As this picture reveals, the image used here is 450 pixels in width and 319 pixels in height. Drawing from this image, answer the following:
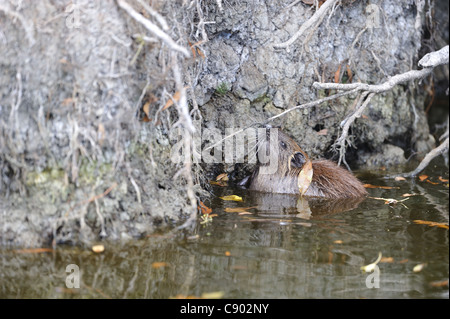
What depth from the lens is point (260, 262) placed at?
3879mm

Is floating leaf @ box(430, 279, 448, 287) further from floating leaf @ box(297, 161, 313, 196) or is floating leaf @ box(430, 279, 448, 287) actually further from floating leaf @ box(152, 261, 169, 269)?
floating leaf @ box(297, 161, 313, 196)

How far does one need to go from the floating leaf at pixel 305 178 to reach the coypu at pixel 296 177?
0.01 m

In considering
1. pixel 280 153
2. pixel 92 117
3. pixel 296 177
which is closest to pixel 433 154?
pixel 296 177

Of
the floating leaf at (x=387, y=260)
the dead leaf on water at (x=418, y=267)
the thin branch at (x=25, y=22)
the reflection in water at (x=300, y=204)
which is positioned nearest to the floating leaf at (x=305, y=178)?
the reflection in water at (x=300, y=204)

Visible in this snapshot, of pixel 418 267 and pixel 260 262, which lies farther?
pixel 260 262

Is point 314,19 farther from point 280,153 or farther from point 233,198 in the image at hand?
point 233,198

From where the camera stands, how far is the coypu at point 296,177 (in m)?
5.67

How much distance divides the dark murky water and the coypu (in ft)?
2.59

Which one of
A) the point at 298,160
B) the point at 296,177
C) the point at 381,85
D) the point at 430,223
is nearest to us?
the point at 430,223

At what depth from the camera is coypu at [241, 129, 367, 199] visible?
5.67 meters

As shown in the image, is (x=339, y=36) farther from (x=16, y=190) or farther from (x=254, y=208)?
(x=16, y=190)

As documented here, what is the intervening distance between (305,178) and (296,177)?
0.15m

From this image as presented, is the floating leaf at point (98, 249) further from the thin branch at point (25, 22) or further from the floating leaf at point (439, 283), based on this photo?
the floating leaf at point (439, 283)
